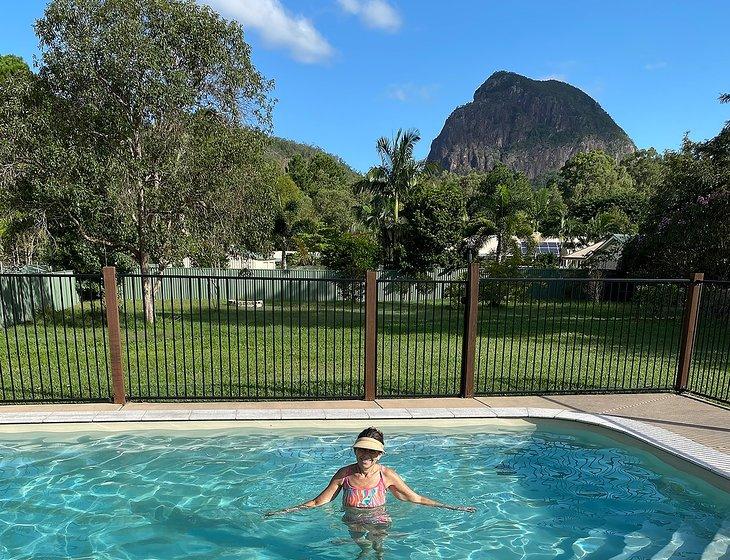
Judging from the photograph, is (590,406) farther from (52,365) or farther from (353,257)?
(353,257)

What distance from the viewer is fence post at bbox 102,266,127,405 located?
641 centimetres

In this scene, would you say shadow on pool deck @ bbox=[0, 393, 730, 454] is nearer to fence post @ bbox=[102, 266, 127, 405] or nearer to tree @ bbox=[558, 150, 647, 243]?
fence post @ bbox=[102, 266, 127, 405]

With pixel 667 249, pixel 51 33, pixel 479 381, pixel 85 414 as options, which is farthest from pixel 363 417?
pixel 667 249

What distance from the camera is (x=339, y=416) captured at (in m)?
6.20

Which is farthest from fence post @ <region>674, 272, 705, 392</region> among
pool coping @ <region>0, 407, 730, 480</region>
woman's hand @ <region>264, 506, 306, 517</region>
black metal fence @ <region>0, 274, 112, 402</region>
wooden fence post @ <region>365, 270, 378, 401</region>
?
black metal fence @ <region>0, 274, 112, 402</region>

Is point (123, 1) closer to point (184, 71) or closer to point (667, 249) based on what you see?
point (184, 71)

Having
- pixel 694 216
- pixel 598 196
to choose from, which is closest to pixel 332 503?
pixel 694 216

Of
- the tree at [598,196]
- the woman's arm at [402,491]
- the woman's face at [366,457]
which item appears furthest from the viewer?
the tree at [598,196]

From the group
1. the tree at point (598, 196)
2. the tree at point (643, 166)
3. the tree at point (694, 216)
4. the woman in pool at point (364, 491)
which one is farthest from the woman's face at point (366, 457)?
the tree at point (643, 166)

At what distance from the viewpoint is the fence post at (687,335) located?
24.4ft

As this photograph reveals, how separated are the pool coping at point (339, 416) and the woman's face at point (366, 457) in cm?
208

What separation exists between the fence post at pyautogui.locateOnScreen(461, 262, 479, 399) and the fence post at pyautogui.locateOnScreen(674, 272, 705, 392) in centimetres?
339

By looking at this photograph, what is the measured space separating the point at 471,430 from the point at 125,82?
36.9ft

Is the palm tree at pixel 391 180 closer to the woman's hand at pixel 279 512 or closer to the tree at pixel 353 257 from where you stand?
the tree at pixel 353 257
